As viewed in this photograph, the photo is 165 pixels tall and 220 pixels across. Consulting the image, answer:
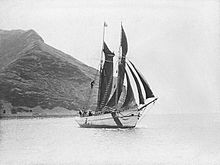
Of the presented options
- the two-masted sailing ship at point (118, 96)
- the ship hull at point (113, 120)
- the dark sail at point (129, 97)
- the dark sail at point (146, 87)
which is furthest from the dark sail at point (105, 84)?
the dark sail at point (146, 87)

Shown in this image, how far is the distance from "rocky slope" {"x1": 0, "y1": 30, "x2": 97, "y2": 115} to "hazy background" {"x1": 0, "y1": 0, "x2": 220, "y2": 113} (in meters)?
0.23

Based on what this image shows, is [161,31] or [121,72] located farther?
[121,72]

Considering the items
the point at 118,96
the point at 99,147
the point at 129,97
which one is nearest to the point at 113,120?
the point at 118,96

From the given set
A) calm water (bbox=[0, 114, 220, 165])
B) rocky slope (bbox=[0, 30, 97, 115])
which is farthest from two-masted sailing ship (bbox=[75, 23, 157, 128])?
calm water (bbox=[0, 114, 220, 165])

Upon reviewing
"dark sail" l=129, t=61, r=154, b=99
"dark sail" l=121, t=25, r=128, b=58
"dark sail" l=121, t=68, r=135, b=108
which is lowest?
"dark sail" l=121, t=68, r=135, b=108

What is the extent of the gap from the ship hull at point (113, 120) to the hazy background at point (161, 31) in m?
2.02

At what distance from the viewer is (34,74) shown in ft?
19.9

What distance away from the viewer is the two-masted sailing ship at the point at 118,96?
607cm

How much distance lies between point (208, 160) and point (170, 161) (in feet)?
1.17

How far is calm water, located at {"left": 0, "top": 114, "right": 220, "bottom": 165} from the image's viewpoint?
486 centimetres

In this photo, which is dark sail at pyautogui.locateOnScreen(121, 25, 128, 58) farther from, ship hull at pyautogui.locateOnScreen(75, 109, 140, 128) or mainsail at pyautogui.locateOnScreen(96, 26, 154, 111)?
ship hull at pyautogui.locateOnScreen(75, 109, 140, 128)

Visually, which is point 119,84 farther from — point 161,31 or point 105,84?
point 161,31

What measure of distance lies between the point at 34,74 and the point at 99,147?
4.65 ft

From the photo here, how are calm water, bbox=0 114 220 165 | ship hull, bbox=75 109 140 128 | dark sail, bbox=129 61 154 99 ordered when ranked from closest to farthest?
calm water, bbox=0 114 220 165
dark sail, bbox=129 61 154 99
ship hull, bbox=75 109 140 128
